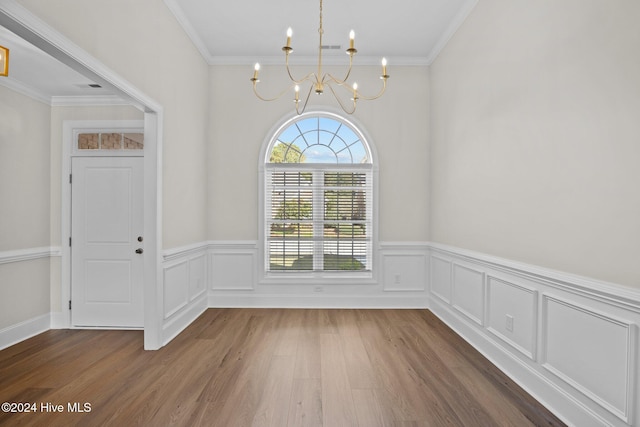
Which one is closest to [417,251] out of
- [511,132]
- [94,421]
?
[511,132]

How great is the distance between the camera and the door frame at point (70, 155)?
4027 mm

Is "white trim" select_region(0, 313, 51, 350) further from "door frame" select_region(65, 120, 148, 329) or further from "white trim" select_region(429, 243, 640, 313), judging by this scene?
"white trim" select_region(429, 243, 640, 313)

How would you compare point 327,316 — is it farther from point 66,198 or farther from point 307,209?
point 66,198

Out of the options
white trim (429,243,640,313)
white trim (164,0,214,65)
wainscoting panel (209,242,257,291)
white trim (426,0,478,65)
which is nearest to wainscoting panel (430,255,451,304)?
white trim (429,243,640,313)

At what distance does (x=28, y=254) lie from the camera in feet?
12.5

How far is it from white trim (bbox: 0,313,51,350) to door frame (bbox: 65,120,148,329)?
0.22 m

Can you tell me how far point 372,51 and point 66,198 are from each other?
412cm

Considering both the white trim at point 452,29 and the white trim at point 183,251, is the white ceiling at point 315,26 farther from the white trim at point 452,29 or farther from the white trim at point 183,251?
the white trim at point 183,251

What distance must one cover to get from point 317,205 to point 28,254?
132 inches

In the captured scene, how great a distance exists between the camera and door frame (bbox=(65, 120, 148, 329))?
4027 millimetres

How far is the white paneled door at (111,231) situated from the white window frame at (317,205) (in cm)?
151

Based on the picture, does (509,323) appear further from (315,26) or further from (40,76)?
(40,76)

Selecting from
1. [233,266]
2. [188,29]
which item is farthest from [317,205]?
[188,29]

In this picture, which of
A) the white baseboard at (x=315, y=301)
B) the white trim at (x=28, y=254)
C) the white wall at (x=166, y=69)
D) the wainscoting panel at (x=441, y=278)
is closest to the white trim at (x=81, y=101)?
the white wall at (x=166, y=69)
